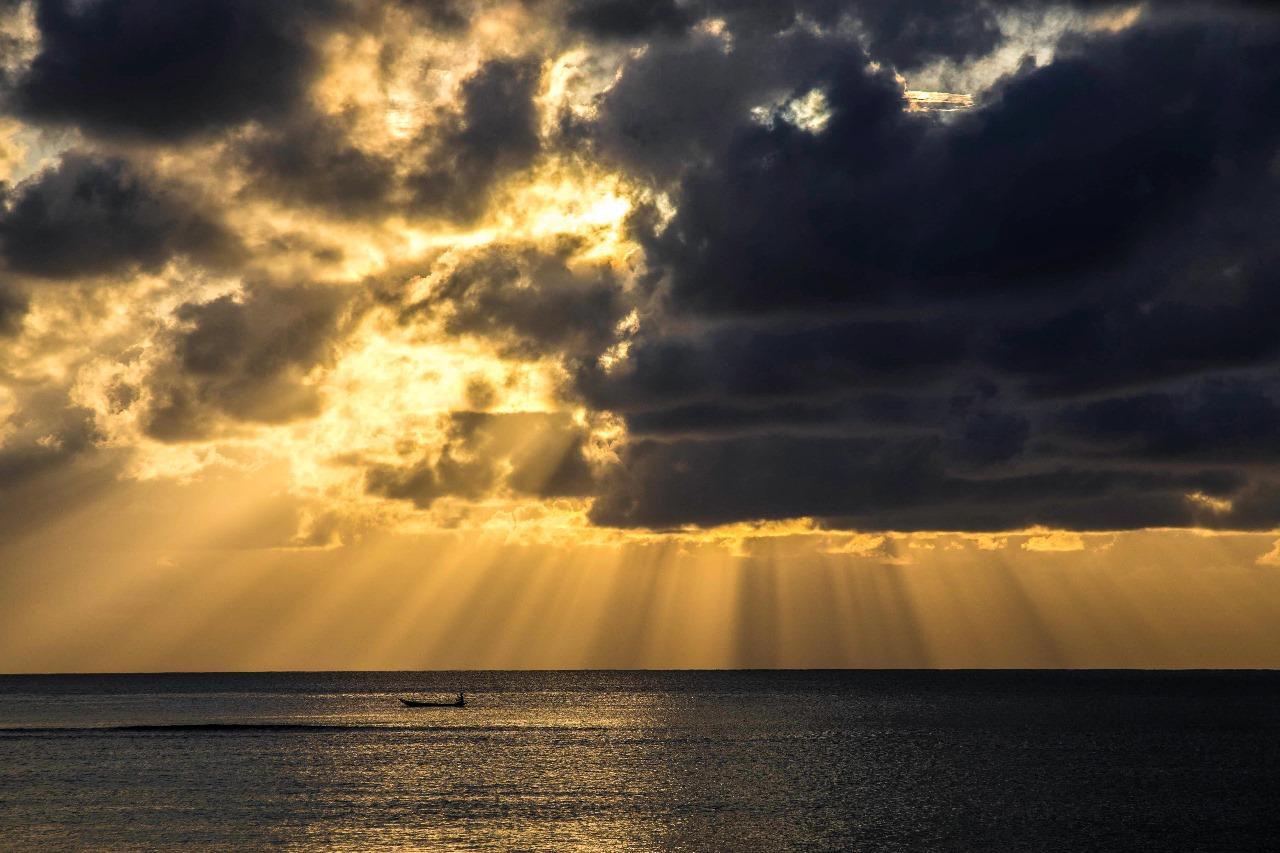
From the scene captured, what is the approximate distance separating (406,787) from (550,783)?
12942 mm

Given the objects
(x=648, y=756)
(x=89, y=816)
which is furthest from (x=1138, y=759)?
(x=89, y=816)

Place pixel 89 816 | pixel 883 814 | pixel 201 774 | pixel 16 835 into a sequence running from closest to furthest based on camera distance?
pixel 16 835 < pixel 89 816 < pixel 883 814 < pixel 201 774

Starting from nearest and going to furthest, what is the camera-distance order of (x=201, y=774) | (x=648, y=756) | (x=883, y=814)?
(x=883, y=814) < (x=201, y=774) < (x=648, y=756)

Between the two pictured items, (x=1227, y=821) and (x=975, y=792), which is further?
(x=975, y=792)

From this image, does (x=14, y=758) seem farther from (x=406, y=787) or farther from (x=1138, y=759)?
(x=1138, y=759)

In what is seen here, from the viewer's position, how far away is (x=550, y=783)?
126 m

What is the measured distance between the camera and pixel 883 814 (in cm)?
10606

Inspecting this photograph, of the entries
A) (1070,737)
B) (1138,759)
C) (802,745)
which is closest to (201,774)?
(802,745)

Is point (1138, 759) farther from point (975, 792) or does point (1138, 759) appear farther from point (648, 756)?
point (648, 756)

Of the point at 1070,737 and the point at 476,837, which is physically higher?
the point at 476,837

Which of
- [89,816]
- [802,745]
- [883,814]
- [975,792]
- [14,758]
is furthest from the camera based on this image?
[802,745]

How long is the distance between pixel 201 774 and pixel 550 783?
33.3 m

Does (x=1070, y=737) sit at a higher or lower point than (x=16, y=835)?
lower

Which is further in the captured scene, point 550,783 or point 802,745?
point 802,745
